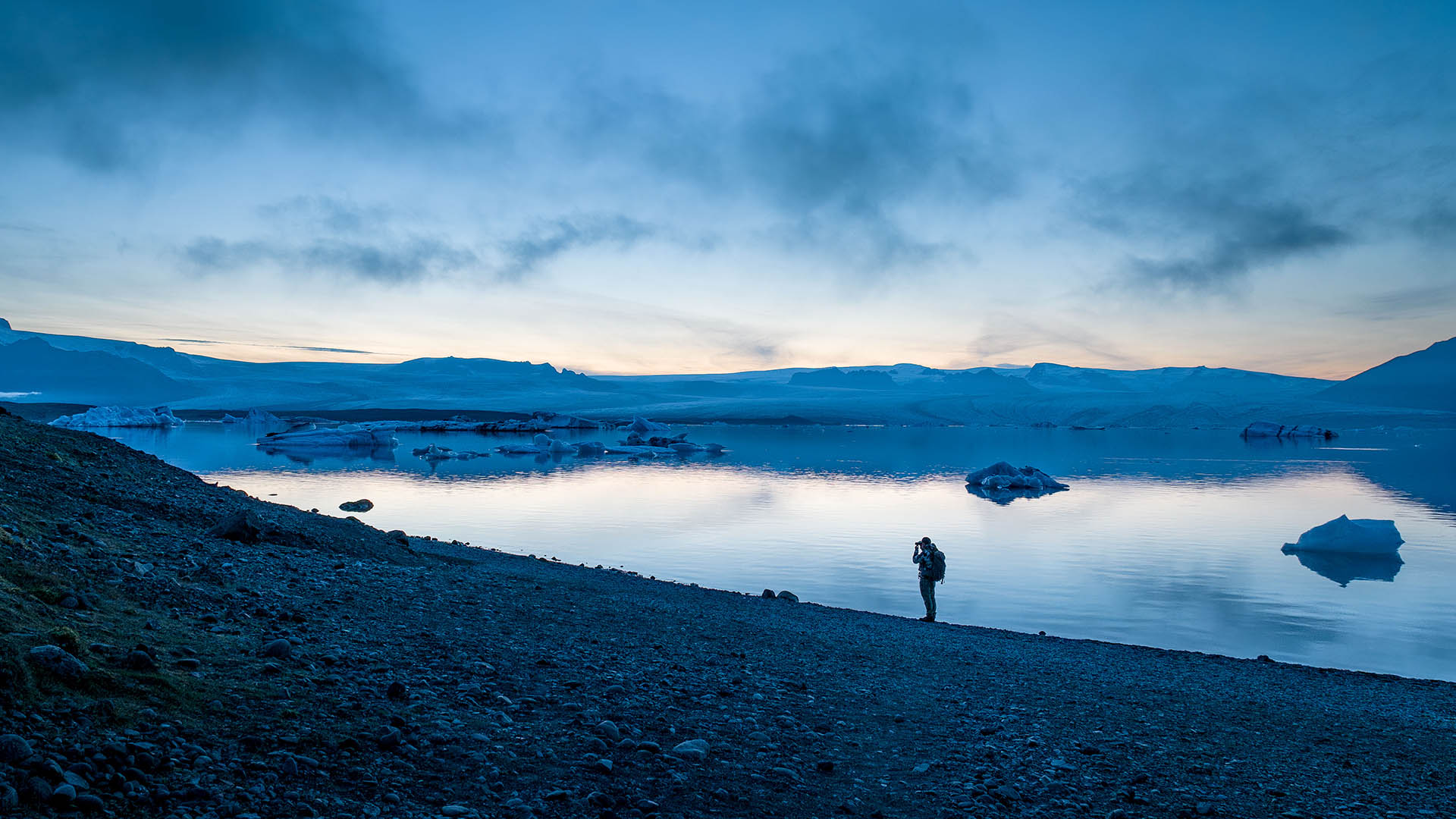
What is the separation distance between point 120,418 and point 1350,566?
250 ft

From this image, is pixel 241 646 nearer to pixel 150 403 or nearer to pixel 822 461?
pixel 822 461

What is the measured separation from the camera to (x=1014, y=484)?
103 feet

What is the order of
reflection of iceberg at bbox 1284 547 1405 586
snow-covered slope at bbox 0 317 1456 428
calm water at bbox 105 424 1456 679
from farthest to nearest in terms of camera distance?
1. snow-covered slope at bbox 0 317 1456 428
2. reflection of iceberg at bbox 1284 547 1405 586
3. calm water at bbox 105 424 1456 679

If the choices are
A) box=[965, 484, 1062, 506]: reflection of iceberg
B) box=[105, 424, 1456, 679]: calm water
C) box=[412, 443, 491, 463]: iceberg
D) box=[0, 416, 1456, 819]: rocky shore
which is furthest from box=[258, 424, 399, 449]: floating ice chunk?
box=[0, 416, 1456, 819]: rocky shore

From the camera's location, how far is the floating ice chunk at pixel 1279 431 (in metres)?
78.6

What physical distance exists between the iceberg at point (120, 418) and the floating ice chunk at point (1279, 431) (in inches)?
3631

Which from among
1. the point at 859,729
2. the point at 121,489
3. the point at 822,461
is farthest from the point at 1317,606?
the point at 822,461

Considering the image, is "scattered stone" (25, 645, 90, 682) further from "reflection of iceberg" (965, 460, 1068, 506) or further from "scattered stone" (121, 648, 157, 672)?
"reflection of iceberg" (965, 460, 1068, 506)

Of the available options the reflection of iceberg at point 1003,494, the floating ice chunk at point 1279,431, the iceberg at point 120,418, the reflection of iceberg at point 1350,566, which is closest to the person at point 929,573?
the reflection of iceberg at point 1350,566

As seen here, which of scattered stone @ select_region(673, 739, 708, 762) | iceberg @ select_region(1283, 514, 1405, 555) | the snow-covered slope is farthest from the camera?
the snow-covered slope

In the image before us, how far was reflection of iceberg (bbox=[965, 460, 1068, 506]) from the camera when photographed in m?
30.6

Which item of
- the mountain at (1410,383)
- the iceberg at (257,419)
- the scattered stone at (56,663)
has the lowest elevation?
the iceberg at (257,419)

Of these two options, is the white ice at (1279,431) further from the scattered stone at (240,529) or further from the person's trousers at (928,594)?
the scattered stone at (240,529)

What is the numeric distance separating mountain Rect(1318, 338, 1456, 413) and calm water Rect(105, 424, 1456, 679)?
117m
